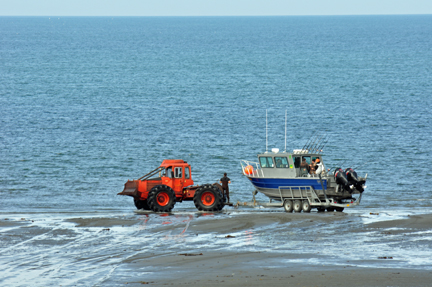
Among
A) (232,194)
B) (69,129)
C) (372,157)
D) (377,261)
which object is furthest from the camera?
(69,129)

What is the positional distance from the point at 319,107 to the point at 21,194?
44.1 meters

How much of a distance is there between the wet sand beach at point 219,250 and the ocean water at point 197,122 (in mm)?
6989

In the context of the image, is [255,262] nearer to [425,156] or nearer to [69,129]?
[425,156]

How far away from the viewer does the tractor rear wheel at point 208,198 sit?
1067 inches

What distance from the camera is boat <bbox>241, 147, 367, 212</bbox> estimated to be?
26172mm

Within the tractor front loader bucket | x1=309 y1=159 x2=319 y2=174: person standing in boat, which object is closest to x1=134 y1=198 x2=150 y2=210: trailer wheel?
the tractor front loader bucket

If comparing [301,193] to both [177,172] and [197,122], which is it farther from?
[197,122]

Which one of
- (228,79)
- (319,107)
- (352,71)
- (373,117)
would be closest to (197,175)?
(373,117)

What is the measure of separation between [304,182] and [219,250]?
901cm

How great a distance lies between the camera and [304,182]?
87.7 ft

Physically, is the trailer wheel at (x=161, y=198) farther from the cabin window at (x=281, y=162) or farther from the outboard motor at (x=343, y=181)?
the outboard motor at (x=343, y=181)

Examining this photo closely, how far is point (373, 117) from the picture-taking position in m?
65.4

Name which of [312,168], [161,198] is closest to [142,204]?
[161,198]

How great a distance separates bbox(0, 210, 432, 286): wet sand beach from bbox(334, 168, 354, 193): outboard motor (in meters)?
1.12
